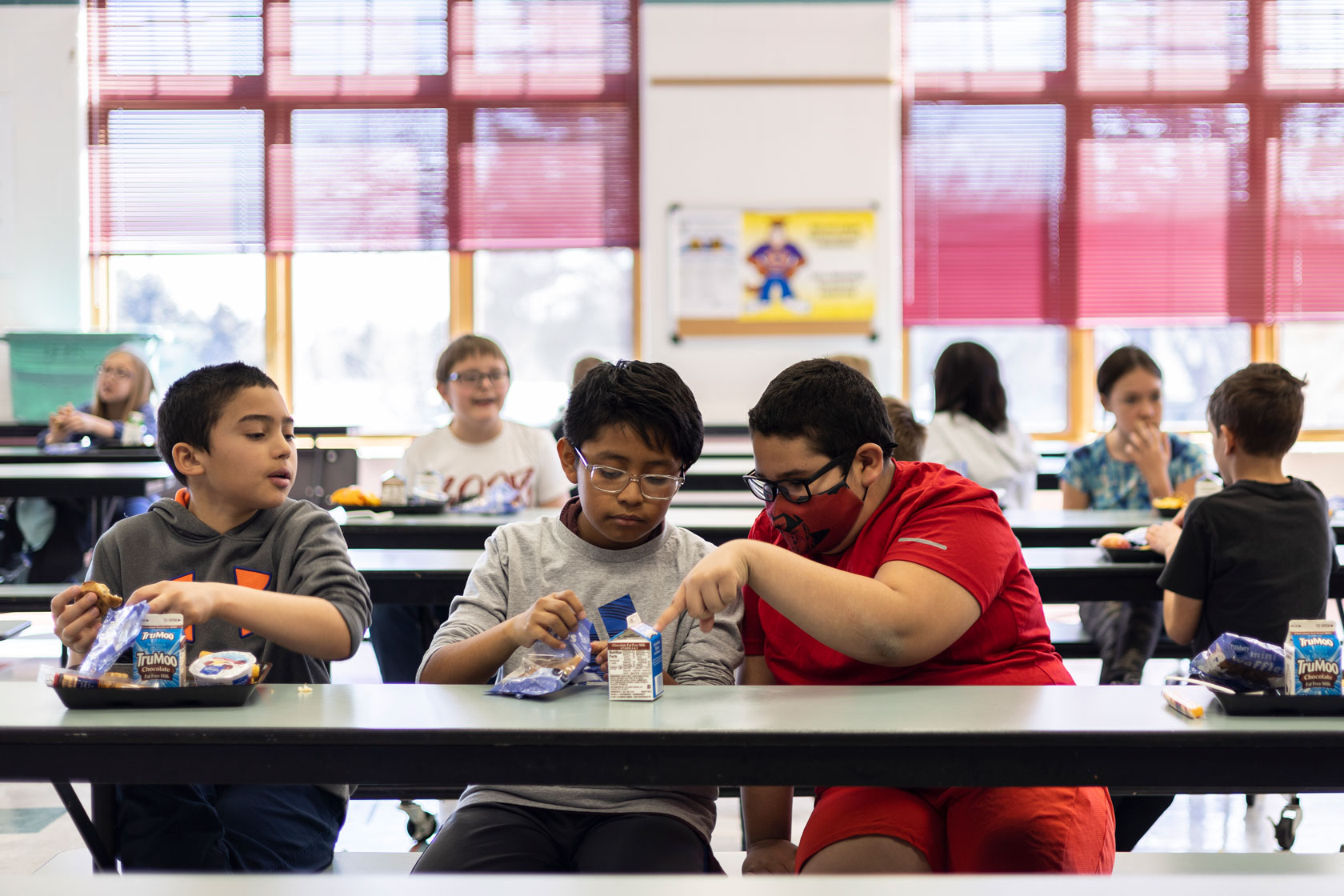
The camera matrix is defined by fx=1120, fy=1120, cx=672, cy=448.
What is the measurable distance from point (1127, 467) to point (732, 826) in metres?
1.70

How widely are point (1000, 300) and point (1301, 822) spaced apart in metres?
4.69

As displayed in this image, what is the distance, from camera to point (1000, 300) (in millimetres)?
7012

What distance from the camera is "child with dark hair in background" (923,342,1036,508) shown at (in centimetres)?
383

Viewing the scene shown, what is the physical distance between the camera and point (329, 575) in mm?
1640

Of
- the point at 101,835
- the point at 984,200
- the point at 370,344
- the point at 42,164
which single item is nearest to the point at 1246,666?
the point at 101,835

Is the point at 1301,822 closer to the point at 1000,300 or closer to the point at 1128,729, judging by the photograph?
the point at 1128,729

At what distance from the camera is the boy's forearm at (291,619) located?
142 cm

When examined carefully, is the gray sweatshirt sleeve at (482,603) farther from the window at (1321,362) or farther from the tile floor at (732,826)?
the window at (1321,362)

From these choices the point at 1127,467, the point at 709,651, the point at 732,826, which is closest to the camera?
the point at 709,651

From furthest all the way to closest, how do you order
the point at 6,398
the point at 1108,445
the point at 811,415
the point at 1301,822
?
the point at 6,398
the point at 1108,445
the point at 1301,822
the point at 811,415

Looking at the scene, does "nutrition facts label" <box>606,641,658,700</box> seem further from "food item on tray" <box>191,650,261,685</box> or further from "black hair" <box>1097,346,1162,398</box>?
"black hair" <box>1097,346,1162,398</box>

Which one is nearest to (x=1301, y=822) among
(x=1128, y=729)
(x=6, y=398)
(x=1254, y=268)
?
(x=1128, y=729)

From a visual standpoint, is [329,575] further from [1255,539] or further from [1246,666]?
[1255,539]

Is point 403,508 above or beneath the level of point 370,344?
beneath
